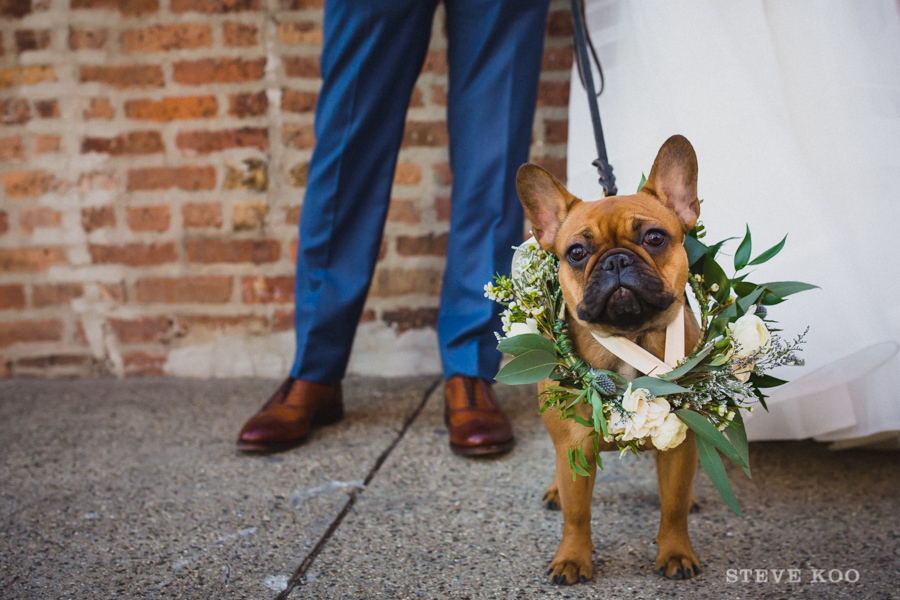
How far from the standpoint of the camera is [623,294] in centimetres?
92

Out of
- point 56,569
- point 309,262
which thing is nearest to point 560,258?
point 309,262

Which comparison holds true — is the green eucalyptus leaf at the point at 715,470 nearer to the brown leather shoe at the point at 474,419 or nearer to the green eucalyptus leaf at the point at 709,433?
the green eucalyptus leaf at the point at 709,433

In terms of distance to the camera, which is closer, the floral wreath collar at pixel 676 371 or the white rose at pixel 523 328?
the floral wreath collar at pixel 676 371

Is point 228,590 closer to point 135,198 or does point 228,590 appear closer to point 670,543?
point 670,543

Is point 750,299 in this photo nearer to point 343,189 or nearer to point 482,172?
point 482,172

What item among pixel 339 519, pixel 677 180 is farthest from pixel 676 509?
pixel 339 519

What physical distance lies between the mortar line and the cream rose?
62cm

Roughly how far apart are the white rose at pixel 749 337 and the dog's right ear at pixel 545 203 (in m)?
0.33

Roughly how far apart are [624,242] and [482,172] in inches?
32.7

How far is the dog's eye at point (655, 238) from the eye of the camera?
3.25 feet

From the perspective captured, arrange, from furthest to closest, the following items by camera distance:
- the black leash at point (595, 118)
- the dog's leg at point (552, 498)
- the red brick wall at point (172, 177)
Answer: the red brick wall at point (172, 177) → the dog's leg at point (552, 498) → the black leash at point (595, 118)

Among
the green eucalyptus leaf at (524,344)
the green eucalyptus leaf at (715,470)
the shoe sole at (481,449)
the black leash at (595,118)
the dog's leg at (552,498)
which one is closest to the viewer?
the green eucalyptus leaf at (715,470)

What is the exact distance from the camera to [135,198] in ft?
7.57

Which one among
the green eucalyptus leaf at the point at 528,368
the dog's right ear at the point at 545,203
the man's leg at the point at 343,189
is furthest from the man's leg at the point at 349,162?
the green eucalyptus leaf at the point at 528,368
